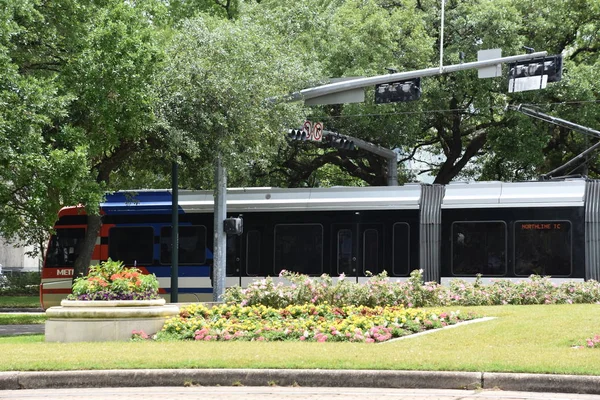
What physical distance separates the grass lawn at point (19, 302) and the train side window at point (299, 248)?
37.5 ft

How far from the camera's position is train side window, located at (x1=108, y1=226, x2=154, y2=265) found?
31.9m

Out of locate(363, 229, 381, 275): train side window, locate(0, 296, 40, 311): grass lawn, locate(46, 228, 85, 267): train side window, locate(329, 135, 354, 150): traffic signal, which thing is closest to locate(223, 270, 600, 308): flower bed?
locate(363, 229, 381, 275): train side window

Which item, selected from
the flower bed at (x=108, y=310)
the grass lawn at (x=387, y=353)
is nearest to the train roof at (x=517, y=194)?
the grass lawn at (x=387, y=353)

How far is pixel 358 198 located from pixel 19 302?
52.9ft

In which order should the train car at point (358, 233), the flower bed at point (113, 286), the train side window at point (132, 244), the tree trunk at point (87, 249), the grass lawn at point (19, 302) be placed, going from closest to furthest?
1. the flower bed at point (113, 286)
2. the train car at point (358, 233)
3. the tree trunk at point (87, 249)
4. the train side window at point (132, 244)
5. the grass lawn at point (19, 302)

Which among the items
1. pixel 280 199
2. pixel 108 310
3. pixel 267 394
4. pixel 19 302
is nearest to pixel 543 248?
pixel 280 199

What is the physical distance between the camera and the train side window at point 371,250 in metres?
29.8

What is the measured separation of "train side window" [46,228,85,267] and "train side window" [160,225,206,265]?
8.73 ft

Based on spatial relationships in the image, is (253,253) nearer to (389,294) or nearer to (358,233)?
(358,233)

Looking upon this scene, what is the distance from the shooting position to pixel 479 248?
28.9 m

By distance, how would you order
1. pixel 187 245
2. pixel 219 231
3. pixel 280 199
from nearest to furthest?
pixel 219 231, pixel 280 199, pixel 187 245

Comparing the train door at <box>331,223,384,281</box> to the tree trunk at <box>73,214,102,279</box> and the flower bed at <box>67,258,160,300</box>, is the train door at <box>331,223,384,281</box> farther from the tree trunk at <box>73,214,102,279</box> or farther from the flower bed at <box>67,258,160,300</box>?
the flower bed at <box>67,258,160,300</box>

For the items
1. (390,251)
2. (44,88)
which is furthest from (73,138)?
(390,251)

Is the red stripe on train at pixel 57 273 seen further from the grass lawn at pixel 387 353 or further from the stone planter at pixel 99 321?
the grass lawn at pixel 387 353
